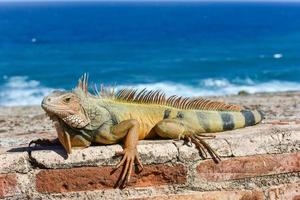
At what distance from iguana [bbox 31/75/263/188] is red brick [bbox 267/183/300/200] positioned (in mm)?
325

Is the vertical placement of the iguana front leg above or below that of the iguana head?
below

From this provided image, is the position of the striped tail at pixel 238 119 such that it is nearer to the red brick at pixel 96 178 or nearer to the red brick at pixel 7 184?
the red brick at pixel 96 178

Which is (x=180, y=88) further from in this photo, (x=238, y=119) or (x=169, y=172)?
(x=169, y=172)

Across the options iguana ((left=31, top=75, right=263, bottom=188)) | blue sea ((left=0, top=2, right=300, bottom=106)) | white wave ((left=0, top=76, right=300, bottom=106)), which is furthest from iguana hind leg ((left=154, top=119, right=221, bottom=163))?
white wave ((left=0, top=76, right=300, bottom=106))

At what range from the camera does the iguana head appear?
2.65m

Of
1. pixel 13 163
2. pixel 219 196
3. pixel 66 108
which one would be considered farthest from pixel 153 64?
pixel 13 163

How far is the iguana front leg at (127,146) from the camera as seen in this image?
8.21 ft

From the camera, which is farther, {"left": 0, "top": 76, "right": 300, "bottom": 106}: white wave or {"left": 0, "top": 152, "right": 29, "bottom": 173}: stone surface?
{"left": 0, "top": 76, "right": 300, "bottom": 106}: white wave

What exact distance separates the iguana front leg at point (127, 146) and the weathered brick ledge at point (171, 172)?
4 cm

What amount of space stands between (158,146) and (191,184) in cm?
23

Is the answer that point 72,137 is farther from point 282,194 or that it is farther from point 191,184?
point 282,194

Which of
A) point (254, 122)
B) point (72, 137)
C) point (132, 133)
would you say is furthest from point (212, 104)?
point (72, 137)

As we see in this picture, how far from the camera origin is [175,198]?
8.34 feet

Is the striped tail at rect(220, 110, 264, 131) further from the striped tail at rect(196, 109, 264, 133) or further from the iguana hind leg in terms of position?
the iguana hind leg
